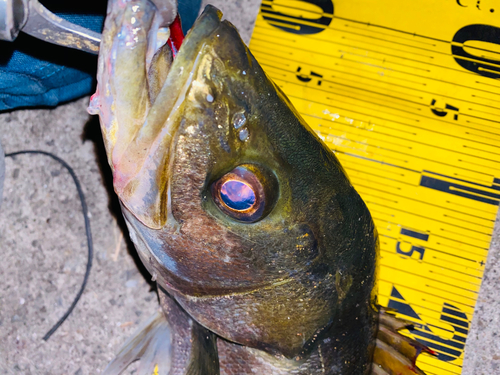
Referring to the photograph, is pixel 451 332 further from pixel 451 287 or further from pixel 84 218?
pixel 84 218

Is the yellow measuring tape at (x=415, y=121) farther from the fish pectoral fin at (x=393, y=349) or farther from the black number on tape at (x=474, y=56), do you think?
the fish pectoral fin at (x=393, y=349)

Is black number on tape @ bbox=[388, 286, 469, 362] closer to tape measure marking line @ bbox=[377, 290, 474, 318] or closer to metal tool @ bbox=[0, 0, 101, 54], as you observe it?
tape measure marking line @ bbox=[377, 290, 474, 318]

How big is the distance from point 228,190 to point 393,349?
1127mm

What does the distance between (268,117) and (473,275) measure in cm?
169

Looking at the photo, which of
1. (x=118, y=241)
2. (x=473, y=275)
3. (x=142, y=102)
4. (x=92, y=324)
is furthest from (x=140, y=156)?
(x=473, y=275)

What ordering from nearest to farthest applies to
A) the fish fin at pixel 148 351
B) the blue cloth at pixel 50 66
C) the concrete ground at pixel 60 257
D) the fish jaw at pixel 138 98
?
the fish jaw at pixel 138 98 → the blue cloth at pixel 50 66 → the fish fin at pixel 148 351 → the concrete ground at pixel 60 257

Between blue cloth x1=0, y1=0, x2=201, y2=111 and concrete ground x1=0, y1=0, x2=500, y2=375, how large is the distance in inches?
7.1

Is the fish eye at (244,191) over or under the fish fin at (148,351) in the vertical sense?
over

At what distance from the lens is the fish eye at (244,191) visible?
1.10 m

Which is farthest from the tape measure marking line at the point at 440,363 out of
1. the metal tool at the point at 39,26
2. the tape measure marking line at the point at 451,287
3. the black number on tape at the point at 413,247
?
the metal tool at the point at 39,26

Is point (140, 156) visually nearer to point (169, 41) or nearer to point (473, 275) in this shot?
point (169, 41)

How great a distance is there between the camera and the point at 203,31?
3.45 ft

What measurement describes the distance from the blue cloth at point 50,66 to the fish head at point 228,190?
0.76 metres


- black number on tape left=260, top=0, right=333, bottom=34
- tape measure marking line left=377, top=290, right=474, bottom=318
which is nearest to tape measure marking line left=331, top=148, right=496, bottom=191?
tape measure marking line left=377, top=290, right=474, bottom=318
